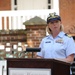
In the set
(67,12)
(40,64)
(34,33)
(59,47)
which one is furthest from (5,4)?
(40,64)

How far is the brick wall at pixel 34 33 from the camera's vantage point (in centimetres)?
924

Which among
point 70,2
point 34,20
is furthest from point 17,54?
point 70,2

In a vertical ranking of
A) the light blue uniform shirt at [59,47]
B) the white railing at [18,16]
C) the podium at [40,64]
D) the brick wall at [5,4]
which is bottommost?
the podium at [40,64]

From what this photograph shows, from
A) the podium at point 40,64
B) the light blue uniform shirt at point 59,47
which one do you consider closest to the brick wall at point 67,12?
the light blue uniform shirt at point 59,47

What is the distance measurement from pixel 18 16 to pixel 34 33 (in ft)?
4.52

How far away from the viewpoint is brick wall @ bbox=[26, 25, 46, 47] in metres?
9.24

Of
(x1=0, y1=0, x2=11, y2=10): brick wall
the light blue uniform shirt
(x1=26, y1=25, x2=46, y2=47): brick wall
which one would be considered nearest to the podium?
the light blue uniform shirt

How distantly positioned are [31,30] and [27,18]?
1141 millimetres

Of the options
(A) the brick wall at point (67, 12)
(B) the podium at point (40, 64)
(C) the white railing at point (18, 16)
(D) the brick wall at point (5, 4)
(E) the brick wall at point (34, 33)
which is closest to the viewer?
(B) the podium at point (40, 64)

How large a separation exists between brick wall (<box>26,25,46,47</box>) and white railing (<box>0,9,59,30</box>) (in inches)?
39.2

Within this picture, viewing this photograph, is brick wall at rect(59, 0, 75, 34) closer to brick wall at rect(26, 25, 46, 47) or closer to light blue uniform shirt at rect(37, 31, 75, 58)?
brick wall at rect(26, 25, 46, 47)

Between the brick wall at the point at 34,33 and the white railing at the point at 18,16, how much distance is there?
100cm

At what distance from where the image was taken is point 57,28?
16.2 feet

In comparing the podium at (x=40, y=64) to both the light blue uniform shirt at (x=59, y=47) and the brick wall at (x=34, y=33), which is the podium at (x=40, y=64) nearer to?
the light blue uniform shirt at (x=59, y=47)
